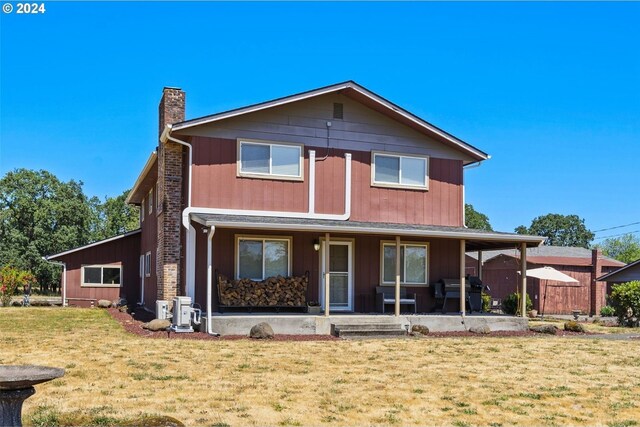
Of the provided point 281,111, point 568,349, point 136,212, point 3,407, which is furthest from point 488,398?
point 136,212

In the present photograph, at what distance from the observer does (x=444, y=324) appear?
57.3 feet

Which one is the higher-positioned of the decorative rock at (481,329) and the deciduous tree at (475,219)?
the deciduous tree at (475,219)

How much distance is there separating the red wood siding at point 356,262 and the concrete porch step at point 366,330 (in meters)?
1.92

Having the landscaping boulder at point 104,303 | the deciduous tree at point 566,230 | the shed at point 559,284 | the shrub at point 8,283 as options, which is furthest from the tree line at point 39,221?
the deciduous tree at point 566,230

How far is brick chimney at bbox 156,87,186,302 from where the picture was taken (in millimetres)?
17750

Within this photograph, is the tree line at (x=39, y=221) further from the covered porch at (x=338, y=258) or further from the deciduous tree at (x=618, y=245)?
the deciduous tree at (x=618, y=245)

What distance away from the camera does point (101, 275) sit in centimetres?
2912

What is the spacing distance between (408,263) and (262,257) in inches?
173

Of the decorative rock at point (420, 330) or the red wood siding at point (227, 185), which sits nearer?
the decorative rock at point (420, 330)

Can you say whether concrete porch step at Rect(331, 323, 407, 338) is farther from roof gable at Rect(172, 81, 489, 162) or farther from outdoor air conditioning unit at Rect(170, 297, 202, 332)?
roof gable at Rect(172, 81, 489, 162)

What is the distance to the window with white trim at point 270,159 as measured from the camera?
1773cm

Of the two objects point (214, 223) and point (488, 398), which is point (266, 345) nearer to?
point (214, 223)

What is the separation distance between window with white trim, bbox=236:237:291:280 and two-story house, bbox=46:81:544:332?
0.10ft

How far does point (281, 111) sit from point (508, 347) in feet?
28.1
